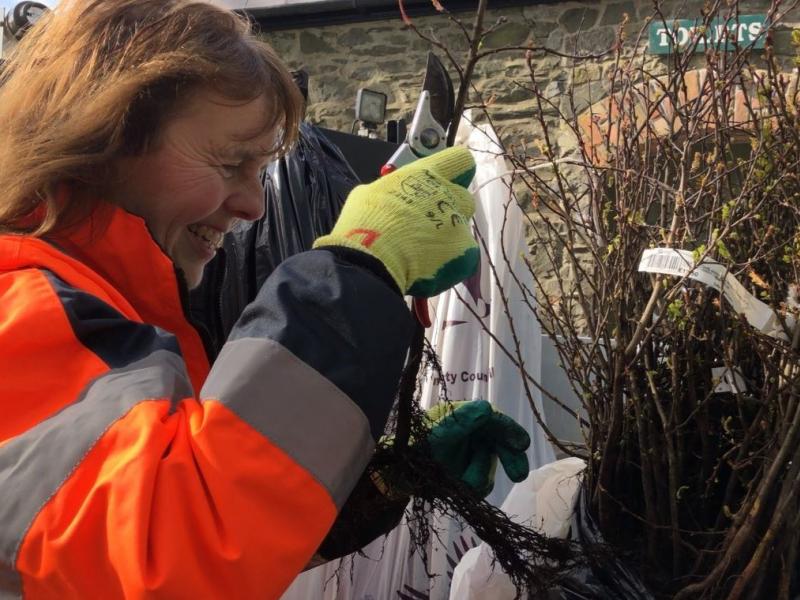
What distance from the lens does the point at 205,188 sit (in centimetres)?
119

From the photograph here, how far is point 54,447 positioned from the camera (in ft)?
2.78

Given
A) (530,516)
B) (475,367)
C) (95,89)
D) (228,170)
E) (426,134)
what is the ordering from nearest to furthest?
(95,89)
(228,170)
(426,134)
(530,516)
(475,367)

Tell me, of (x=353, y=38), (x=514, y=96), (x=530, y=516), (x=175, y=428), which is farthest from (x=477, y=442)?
(x=353, y=38)

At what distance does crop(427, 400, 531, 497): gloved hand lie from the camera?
1520 mm

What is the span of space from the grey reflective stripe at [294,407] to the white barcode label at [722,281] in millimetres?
594

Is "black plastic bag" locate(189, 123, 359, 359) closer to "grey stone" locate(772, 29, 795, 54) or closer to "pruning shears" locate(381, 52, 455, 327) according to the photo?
"pruning shears" locate(381, 52, 455, 327)

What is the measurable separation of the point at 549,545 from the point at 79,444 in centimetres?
83

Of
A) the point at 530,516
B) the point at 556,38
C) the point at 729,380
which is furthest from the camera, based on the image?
the point at 556,38

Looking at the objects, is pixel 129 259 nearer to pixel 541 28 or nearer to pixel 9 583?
pixel 9 583

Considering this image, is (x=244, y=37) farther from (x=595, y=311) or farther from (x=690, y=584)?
(x=690, y=584)

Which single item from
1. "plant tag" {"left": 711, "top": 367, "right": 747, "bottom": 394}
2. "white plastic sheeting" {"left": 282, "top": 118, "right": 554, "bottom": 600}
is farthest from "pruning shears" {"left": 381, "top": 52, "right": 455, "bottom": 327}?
"plant tag" {"left": 711, "top": 367, "right": 747, "bottom": 394}

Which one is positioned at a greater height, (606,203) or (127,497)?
(606,203)

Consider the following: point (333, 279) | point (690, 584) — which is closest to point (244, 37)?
point (333, 279)

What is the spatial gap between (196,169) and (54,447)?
45cm
